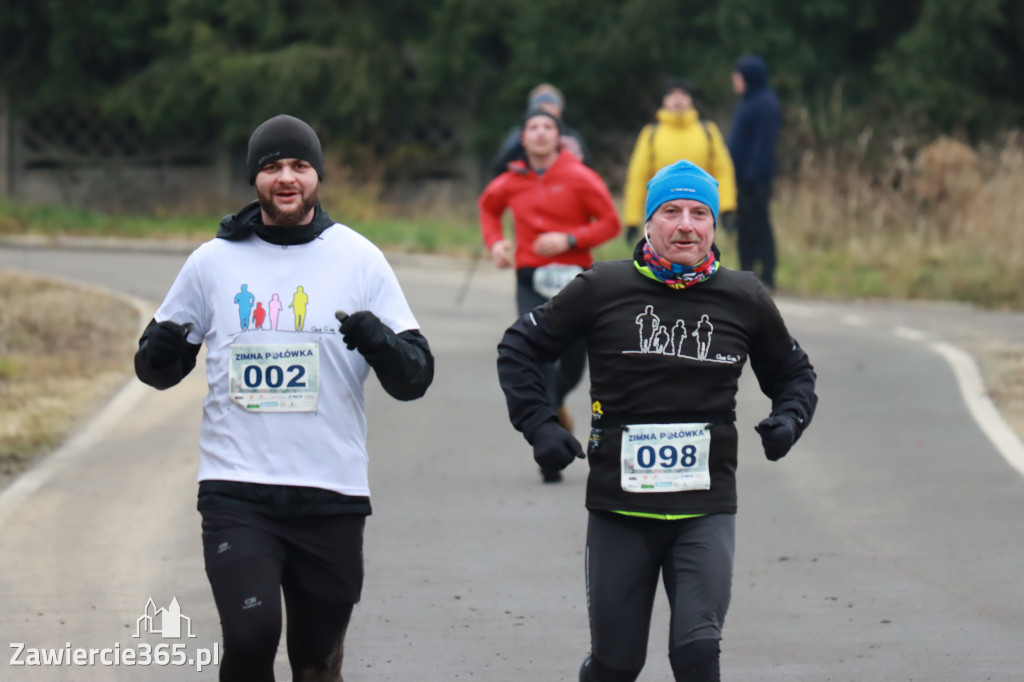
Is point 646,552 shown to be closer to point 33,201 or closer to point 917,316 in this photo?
point 917,316

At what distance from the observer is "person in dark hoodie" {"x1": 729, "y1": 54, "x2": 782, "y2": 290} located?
16172 mm

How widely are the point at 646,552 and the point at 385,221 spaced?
2029 cm

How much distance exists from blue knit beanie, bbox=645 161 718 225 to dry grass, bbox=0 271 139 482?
18.3ft

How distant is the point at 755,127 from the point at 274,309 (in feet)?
38.1

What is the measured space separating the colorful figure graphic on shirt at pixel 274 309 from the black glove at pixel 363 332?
23 cm

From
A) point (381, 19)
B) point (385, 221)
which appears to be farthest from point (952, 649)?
point (381, 19)

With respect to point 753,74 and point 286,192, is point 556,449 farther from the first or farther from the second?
point 753,74

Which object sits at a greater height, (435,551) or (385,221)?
(385,221)

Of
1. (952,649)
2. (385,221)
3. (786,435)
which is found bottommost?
(952,649)

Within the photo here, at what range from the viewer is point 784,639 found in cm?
695

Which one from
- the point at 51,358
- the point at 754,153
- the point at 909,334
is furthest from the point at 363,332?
the point at 754,153

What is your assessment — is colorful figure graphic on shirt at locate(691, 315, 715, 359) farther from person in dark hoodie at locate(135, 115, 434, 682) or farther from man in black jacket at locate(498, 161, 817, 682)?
person in dark hoodie at locate(135, 115, 434, 682)

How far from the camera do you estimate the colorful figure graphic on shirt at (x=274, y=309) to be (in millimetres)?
5211

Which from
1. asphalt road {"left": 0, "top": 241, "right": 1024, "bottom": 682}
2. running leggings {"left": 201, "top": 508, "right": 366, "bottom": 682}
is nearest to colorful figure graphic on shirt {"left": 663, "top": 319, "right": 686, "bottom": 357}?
running leggings {"left": 201, "top": 508, "right": 366, "bottom": 682}
